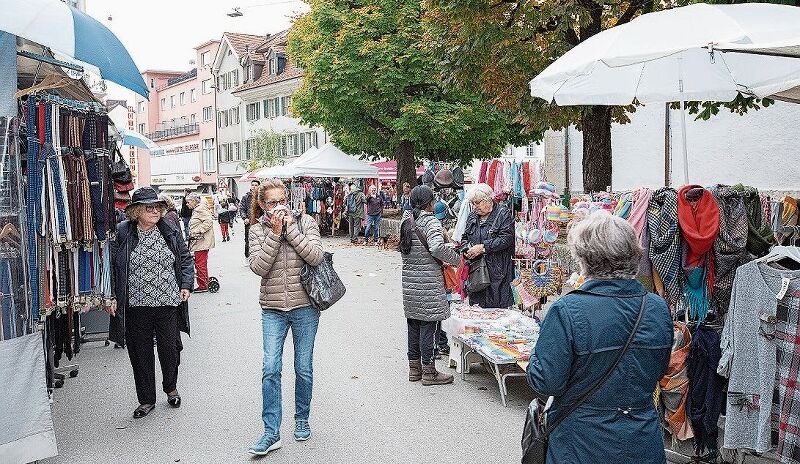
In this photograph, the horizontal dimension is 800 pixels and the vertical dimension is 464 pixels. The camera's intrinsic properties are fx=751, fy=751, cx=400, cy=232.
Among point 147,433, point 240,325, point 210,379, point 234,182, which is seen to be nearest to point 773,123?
point 240,325

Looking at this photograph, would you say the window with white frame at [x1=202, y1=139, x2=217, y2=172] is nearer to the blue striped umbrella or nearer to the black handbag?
the black handbag

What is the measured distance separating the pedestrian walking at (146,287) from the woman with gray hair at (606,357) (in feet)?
14.2

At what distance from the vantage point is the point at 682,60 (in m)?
6.82

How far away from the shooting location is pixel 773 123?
1496cm

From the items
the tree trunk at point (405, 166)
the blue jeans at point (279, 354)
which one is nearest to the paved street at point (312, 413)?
the blue jeans at point (279, 354)

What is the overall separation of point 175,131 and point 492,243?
75.7m

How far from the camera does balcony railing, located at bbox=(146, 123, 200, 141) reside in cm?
7324

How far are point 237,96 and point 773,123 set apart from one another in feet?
163

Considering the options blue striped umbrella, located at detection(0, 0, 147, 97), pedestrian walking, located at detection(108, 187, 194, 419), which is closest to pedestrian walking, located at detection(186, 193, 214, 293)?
pedestrian walking, located at detection(108, 187, 194, 419)

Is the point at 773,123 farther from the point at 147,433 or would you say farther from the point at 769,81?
the point at 147,433

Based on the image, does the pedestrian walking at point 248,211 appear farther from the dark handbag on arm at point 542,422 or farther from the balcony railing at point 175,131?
the balcony railing at point 175,131

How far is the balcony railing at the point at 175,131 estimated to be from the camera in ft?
240

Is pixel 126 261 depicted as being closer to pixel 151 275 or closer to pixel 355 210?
pixel 151 275

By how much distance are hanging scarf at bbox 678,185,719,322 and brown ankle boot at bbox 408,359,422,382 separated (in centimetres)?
317
